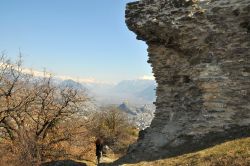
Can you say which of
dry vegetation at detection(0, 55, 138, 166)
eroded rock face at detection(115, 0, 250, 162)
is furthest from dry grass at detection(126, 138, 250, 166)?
dry vegetation at detection(0, 55, 138, 166)

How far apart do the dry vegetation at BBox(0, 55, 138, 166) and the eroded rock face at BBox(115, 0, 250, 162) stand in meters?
10.9

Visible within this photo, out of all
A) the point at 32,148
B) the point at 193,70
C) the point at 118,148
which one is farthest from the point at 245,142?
the point at 118,148

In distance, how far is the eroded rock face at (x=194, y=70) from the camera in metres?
16.6

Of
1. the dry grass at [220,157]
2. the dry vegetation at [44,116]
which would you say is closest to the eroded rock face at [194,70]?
the dry grass at [220,157]

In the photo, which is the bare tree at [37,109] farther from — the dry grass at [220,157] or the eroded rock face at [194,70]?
the dry grass at [220,157]

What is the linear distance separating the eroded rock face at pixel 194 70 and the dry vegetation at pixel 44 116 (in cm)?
A: 1090

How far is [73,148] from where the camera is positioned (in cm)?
3042

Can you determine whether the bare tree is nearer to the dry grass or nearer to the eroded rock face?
the eroded rock face

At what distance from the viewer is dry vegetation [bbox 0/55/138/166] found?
2848cm

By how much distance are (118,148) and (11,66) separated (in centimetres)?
1987

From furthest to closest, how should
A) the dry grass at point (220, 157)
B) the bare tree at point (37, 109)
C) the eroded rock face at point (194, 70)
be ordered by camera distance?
the bare tree at point (37, 109)
the eroded rock face at point (194, 70)
the dry grass at point (220, 157)

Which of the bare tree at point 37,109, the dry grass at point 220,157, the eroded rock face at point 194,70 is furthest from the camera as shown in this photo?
the bare tree at point 37,109

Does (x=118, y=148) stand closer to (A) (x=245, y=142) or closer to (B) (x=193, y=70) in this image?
(B) (x=193, y=70)

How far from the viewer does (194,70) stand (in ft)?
58.7
